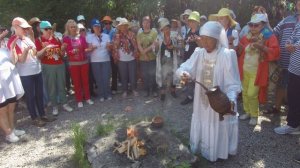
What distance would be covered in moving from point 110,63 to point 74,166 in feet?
11.7

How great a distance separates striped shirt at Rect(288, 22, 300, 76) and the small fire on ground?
Answer: 2.78 m

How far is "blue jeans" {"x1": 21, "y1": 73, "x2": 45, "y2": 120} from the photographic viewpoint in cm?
645

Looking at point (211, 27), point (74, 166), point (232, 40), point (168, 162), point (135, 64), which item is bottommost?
point (74, 166)

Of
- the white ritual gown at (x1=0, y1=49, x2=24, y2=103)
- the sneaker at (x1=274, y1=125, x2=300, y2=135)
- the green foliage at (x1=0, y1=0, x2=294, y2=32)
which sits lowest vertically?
the sneaker at (x1=274, y1=125, x2=300, y2=135)

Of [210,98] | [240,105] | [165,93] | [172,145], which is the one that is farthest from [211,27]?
[165,93]

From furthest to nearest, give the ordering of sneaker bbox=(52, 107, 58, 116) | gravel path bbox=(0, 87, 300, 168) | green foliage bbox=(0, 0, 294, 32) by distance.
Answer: green foliage bbox=(0, 0, 294, 32), sneaker bbox=(52, 107, 58, 116), gravel path bbox=(0, 87, 300, 168)

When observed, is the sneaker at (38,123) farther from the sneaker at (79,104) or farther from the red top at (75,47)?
the red top at (75,47)

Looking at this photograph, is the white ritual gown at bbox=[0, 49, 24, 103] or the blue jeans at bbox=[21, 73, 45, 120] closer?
the white ritual gown at bbox=[0, 49, 24, 103]

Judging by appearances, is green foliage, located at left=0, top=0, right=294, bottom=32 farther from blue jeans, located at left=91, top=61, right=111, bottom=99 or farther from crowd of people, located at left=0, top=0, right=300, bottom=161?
blue jeans, located at left=91, top=61, right=111, bottom=99

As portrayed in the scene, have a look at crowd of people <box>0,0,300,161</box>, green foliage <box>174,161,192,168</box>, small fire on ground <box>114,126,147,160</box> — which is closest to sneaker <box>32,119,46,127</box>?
crowd of people <box>0,0,300,161</box>

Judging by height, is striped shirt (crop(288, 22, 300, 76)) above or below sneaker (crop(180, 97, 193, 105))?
above

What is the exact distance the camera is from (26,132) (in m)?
6.63

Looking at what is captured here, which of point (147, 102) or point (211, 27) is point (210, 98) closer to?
point (211, 27)

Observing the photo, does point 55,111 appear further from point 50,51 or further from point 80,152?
point 80,152
